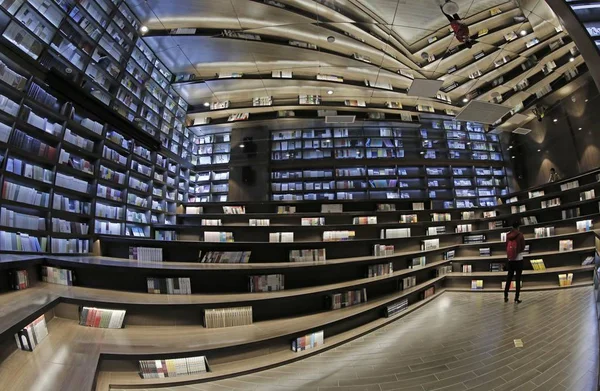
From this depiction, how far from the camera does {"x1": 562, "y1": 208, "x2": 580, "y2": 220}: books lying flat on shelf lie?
17.1ft

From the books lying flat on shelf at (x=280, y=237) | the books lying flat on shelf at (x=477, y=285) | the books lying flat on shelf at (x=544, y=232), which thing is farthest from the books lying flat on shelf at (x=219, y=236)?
the books lying flat on shelf at (x=544, y=232)

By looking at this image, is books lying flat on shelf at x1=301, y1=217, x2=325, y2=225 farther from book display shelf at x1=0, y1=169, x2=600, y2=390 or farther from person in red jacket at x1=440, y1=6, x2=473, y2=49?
person in red jacket at x1=440, y1=6, x2=473, y2=49

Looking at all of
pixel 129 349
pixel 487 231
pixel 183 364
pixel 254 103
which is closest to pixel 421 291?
pixel 487 231

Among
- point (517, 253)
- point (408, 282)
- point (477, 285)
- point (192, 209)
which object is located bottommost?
point (477, 285)

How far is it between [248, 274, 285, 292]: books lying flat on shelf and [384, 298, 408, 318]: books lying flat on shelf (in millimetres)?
1590

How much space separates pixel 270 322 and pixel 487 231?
19.2 ft

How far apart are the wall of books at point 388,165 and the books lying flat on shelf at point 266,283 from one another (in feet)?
17.6

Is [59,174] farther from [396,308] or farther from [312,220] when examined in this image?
[396,308]

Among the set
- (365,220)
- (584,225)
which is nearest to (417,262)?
(365,220)

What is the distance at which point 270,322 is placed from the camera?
8.26ft

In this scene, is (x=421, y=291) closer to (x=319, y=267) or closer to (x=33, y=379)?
(x=319, y=267)

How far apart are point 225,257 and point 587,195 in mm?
Answer: 7348

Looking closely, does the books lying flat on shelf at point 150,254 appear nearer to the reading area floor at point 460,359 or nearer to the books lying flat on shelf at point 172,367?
the books lying flat on shelf at point 172,367

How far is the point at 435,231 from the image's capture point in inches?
215
